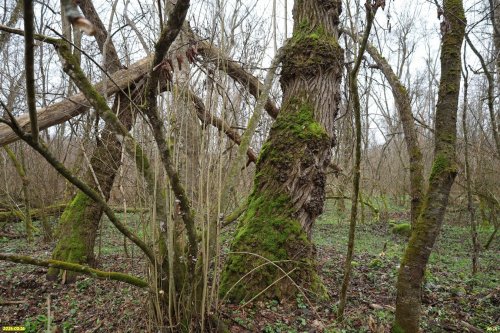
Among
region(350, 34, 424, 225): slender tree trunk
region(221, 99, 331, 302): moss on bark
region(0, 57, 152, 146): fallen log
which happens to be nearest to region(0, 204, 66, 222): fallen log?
region(0, 57, 152, 146): fallen log

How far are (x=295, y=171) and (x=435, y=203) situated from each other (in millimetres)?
1303

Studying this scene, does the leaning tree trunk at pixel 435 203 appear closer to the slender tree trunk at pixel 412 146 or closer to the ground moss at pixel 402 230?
the slender tree trunk at pixel 412 146

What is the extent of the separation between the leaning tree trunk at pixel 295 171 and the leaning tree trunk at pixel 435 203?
0.94m

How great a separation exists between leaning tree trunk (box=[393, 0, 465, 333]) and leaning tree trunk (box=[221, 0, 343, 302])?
37.2 inches

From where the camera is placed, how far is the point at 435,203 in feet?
7.25

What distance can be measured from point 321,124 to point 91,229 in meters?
3.01

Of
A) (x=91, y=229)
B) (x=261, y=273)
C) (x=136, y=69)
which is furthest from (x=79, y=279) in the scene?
(x=136, y=69)

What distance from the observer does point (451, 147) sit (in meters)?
2.32

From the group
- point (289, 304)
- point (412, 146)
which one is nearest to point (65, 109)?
point (289, 304)

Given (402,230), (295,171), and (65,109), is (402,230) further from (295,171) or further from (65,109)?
(65,109)

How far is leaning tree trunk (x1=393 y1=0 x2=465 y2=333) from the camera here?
2195mm

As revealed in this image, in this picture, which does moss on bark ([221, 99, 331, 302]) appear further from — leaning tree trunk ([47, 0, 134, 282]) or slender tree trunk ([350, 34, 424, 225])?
leaning tree trunk ([47, 0, 134, 282])

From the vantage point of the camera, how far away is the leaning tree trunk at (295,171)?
9.89 ft

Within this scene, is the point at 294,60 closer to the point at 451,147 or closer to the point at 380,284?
the point at 451,147
